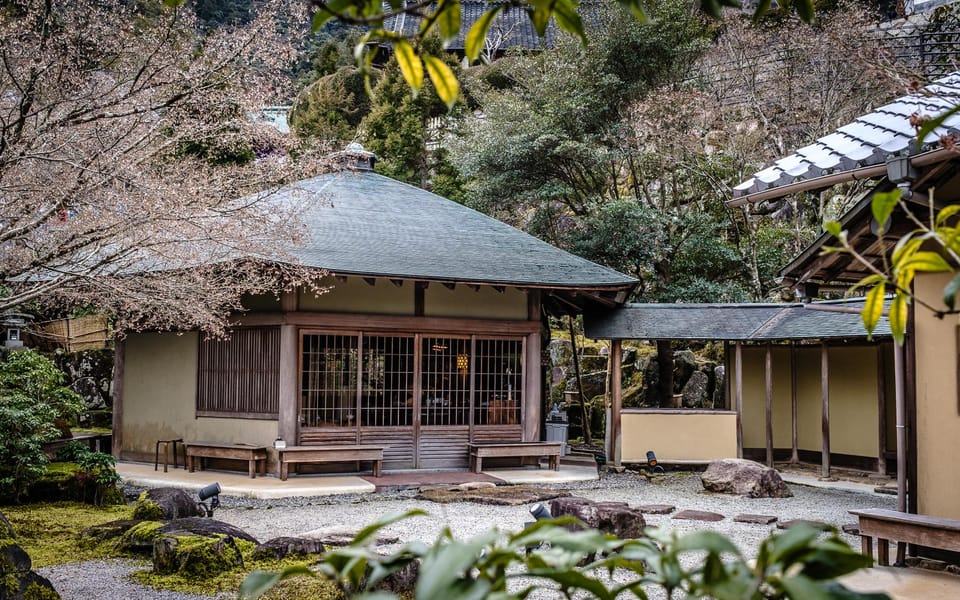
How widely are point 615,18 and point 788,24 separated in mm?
3437

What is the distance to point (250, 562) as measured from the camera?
5.98m

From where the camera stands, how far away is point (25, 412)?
7980 millimetres

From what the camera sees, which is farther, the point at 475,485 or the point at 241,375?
the point at 241,375

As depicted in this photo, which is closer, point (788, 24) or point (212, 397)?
point (212, 397)

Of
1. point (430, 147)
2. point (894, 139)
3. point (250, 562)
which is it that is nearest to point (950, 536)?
point (894, 139)

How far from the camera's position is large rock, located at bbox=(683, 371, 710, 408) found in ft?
54.1

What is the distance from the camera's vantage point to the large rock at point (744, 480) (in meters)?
10.1

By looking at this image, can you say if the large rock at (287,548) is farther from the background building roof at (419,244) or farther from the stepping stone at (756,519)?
the stepping stone at (756,519)

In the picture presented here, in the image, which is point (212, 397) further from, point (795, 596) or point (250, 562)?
point (795, 596)

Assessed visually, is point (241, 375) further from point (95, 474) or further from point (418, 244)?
point (418, 244)

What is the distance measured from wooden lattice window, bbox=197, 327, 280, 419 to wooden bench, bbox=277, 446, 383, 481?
2.14 ft

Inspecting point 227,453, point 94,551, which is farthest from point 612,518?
point 227,453

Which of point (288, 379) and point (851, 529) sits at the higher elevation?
point (288, 379)

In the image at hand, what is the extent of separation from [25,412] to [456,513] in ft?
14.8
